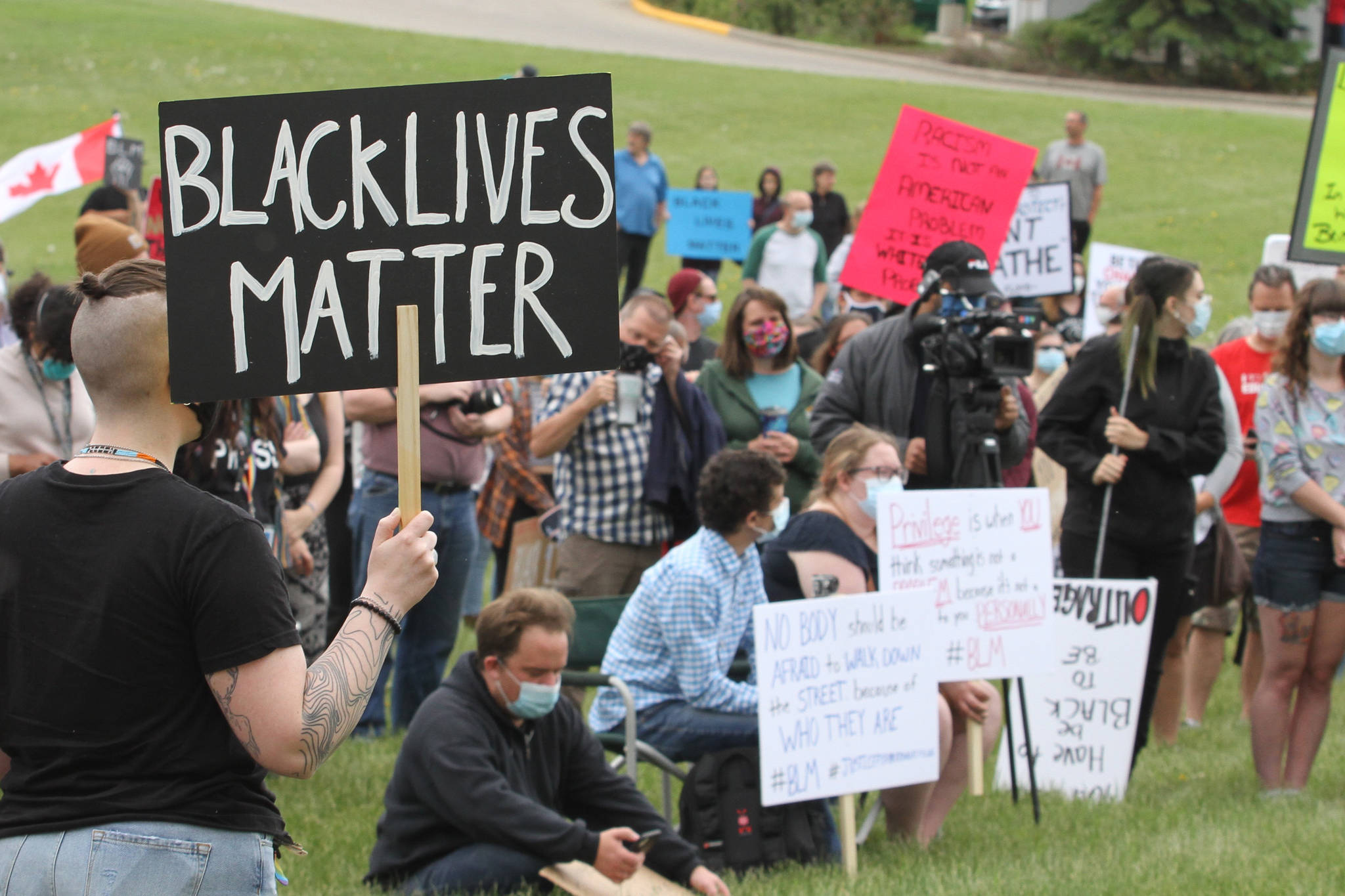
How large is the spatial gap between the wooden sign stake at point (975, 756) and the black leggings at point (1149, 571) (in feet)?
3.30

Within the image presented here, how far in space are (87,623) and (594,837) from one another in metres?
2.64

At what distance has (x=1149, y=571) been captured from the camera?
6.67 meters

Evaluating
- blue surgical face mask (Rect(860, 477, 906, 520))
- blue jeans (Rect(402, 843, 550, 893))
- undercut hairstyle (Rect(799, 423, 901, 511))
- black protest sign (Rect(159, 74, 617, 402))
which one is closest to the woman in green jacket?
undercut hairstyle (Rect(799, 423, 901, 511))

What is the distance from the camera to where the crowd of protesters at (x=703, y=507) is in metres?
4.91

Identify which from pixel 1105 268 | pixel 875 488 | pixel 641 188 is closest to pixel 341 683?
pixel 875 488

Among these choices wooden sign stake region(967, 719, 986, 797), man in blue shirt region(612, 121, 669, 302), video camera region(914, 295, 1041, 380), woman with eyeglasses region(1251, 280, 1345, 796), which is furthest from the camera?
man in blue shirt region(612, 121, 669, 302)

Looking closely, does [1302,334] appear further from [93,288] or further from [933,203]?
→ [93,288]

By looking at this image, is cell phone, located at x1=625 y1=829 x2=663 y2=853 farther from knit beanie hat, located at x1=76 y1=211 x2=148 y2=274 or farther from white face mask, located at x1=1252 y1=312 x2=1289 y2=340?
white face mask, located at x1=1252 y1=312 x2=1289 y2=340

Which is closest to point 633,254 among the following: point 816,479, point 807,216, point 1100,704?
point 807,216

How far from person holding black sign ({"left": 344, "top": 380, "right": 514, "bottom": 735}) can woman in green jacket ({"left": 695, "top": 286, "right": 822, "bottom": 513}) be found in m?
1.07

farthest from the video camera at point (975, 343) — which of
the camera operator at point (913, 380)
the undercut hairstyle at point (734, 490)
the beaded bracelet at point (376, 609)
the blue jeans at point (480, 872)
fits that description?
the beaded bracelet at point (376, 609)

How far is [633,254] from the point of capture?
1722cm

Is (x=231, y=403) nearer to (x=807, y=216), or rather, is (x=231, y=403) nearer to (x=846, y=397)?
(x=846, y=397)

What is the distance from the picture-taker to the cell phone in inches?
191
